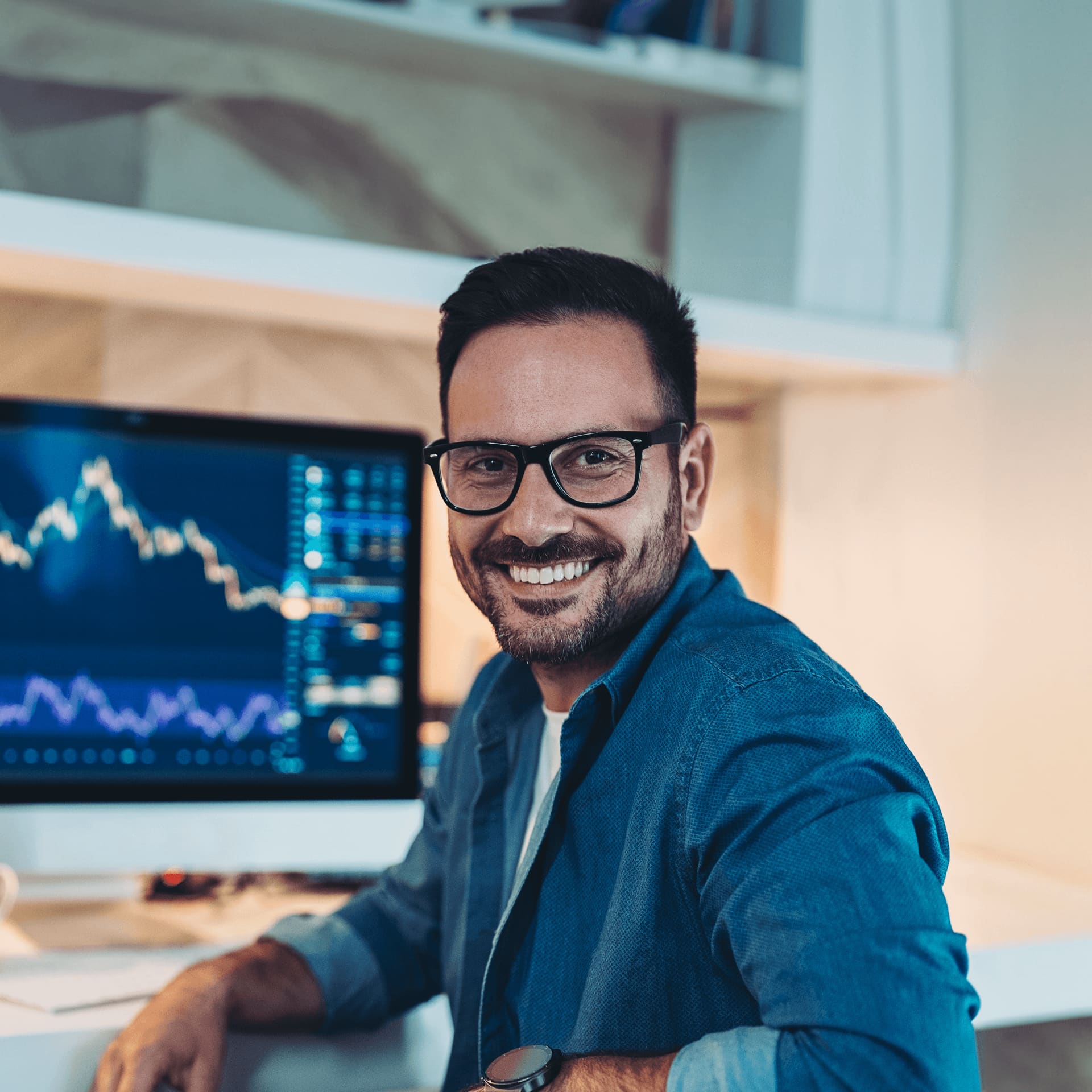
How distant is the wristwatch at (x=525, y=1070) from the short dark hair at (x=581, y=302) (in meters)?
0.48

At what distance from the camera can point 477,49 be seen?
154 cm

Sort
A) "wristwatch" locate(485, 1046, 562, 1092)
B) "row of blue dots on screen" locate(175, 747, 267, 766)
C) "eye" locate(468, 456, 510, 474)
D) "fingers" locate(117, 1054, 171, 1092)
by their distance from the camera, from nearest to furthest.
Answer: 1. "wristwatch" locate(485, 1046, 562, 1092)
2. "fingers" locate(117, 1054, 171, 1092)
3. "eye" locate(468, 456, 510, 474)
4. "row of blue dots on screen" locate(175, 747, 267, 766)

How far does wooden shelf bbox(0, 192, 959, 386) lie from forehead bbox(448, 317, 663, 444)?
359 millimetres

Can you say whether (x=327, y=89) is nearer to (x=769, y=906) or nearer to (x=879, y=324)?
(x=879, y=324)

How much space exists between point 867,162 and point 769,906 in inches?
48.2

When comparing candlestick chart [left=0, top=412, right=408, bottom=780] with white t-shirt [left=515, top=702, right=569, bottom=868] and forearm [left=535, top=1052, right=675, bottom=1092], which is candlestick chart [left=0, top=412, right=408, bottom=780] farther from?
forearm [left=535, top=1052, right=675, bottom=1092]

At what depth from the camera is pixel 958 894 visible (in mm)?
1380

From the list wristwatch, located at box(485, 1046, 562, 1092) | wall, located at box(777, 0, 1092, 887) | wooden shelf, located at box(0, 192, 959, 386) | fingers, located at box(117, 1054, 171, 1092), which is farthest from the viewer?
wall, located at box(777, 0, 1092, 887)

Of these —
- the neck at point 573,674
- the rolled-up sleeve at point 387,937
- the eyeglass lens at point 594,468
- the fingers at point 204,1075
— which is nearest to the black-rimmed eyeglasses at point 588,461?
the eyeglass lens at point 594,468

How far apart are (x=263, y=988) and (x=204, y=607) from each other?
442 millimetres

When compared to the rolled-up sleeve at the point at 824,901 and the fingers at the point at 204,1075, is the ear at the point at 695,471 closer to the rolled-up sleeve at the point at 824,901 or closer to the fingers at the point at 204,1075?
the rolled-up sleeve at the point at 824,901

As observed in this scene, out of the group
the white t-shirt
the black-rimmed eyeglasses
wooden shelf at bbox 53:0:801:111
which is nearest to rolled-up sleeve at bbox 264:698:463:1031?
the white t-shirt

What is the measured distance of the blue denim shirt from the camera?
660 millimetres

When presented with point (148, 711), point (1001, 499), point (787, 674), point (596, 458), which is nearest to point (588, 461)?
point (596, 458)
